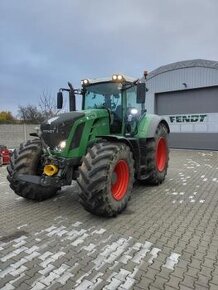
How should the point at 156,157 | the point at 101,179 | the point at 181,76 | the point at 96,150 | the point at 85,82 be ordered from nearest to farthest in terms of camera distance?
the point at 101,179 → the point at 96,150 → the point at 85,82 → the point at 156,157 → the point at 181,76

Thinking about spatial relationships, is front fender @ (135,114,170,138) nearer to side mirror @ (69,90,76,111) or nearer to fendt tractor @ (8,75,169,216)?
fendt tractor @ (8,75,169,216)

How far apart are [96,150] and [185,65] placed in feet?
47.1

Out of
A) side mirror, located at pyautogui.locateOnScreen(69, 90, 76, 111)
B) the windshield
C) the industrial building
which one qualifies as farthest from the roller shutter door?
the windshield

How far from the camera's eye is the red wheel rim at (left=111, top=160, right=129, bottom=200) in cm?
564

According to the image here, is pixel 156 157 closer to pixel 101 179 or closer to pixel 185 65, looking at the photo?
pixel 101 179

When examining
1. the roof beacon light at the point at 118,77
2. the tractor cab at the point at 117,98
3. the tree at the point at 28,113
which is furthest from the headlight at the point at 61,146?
the tree at the point at 28,113

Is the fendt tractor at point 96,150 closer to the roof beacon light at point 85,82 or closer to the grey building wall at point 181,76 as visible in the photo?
the roof beacon light at point 85,82

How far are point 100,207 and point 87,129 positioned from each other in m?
1.51

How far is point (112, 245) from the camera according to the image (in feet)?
13.9

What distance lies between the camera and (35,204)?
6.21m

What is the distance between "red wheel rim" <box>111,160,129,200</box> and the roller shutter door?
12607mm

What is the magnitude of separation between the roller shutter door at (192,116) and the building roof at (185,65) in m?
1.19

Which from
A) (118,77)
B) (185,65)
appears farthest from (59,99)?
(185,65)

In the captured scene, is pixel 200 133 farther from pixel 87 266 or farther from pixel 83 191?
pixel 87 266
